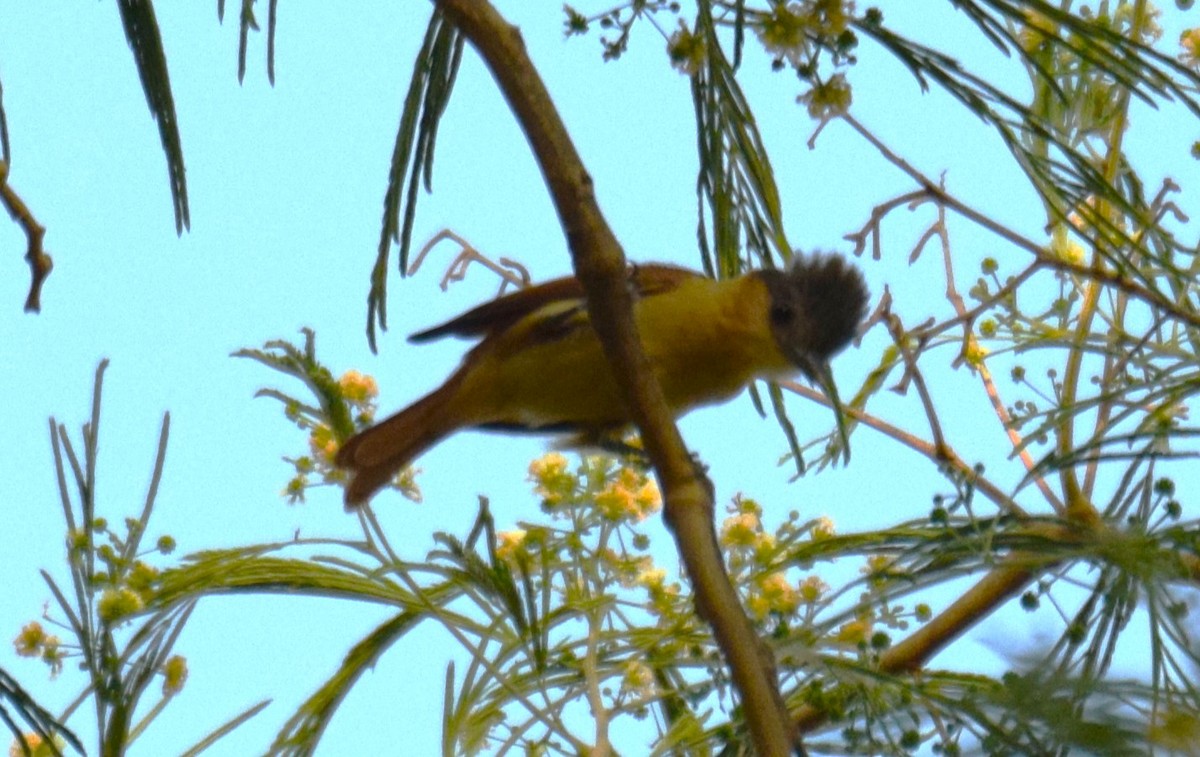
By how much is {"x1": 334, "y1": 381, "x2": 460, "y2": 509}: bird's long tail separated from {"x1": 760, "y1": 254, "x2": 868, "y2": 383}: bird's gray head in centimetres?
60

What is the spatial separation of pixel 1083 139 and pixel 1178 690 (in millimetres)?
1312

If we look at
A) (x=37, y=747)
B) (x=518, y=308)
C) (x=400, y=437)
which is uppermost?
(x=518, y=308)

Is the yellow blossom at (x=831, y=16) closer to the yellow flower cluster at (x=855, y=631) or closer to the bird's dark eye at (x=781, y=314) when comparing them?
the yellow flower cluster at (x=855, y=631)

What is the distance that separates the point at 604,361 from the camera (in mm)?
2543

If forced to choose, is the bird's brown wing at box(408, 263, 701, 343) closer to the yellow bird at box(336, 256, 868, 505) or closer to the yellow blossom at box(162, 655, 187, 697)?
the yellow bird at box(336, 256, 868, 505)

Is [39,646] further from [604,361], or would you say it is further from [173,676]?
[604,361]

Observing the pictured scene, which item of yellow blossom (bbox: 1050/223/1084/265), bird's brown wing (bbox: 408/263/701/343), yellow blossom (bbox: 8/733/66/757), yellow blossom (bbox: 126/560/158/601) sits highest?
bird's brown wing (bbox: 408/263/701/343)

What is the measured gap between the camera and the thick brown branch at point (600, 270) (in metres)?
1.28

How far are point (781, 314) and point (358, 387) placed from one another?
3.32 feet

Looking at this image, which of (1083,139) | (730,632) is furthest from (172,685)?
(1083,139)

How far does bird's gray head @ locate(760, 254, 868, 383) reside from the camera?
105 inches

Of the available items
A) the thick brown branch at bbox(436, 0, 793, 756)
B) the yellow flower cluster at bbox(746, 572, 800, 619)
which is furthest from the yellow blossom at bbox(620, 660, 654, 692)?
the thick brown branch at bbox(436, 0, 793, 756)

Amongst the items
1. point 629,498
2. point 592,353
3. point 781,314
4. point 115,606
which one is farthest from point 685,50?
point 781,314

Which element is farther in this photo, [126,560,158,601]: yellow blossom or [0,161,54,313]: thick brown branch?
[126,560,158,601]: yellow blossom
